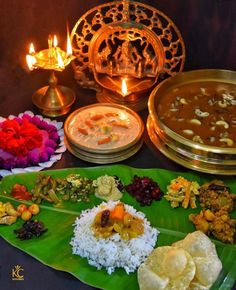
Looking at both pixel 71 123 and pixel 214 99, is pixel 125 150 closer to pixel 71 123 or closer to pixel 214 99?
pixel 71 123

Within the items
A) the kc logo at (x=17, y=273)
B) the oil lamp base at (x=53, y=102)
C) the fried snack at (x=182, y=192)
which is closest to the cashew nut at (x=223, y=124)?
the fried snack at (x=182, y=192)

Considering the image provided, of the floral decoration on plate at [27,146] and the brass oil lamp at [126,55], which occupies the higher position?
the brass oil lamp at [126,55]

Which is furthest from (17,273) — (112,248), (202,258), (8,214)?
(202,258)

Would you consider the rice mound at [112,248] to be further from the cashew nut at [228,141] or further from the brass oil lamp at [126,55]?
the brass oil lamp at [126,55]

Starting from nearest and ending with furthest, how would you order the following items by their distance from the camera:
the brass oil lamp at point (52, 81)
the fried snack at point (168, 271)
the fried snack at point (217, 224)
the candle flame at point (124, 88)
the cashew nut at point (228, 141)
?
the fried snack at point (168, 271) < the fried snack at point (217, 224) < the cashew nut at point (228, 141) < the brass oil lamp at point (52, 81) < the candle flame at point (124, 88)

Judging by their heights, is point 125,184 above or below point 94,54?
below

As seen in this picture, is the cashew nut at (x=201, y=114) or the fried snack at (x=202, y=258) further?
the cashew nut at (x=201, y=114)

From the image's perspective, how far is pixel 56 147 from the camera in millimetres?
2434

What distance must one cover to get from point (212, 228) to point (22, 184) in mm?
969

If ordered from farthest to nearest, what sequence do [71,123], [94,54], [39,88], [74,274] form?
[39,88], [94,54], [71,123], [74,274]

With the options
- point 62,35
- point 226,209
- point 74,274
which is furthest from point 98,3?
point 74,274

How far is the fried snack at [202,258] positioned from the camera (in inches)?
65.1

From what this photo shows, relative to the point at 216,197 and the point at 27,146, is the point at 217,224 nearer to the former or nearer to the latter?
the point at 216,197

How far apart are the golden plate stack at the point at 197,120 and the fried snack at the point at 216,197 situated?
7 cm
